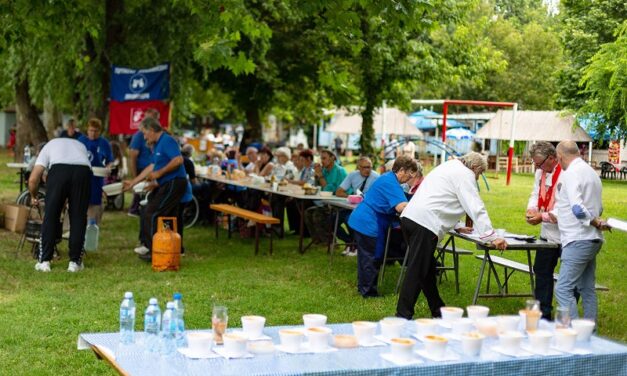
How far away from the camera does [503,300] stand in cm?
1010

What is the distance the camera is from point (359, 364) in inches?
177

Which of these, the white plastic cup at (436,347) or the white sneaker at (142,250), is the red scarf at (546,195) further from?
the white sneaker at (142,250)

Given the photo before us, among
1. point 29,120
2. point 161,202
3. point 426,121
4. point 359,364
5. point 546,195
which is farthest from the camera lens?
point 426,121

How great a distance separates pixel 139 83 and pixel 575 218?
10023 mm

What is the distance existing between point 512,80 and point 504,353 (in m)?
40.2

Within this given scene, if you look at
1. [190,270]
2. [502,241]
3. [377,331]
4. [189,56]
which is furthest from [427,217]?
[189,56]

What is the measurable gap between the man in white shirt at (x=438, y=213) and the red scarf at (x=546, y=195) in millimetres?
813

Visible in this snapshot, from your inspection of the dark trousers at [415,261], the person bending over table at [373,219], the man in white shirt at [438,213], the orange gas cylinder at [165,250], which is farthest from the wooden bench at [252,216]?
the man in white shirt at [438,213]

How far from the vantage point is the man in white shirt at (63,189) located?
11.0m

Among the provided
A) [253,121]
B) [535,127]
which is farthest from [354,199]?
[535,127]

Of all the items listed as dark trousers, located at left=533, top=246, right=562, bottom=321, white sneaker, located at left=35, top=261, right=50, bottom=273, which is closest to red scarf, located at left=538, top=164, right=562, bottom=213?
dark trousers, located at left=533, top=246, right=562, bottom=321

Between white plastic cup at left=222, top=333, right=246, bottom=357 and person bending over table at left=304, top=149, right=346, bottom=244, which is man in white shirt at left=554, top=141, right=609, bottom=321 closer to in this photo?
white plastic cup at left=222, top=333, right=246, bottom=357

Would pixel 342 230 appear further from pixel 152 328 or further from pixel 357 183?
pixel 152 328

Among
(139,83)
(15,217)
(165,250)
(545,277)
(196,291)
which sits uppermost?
(139,83)
